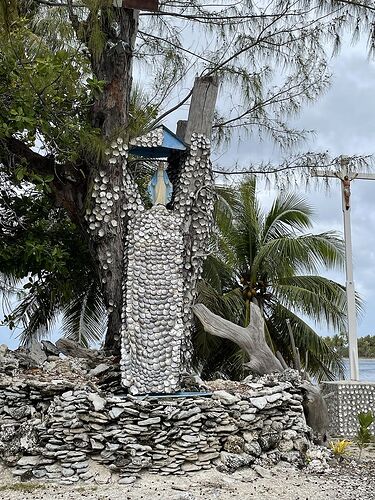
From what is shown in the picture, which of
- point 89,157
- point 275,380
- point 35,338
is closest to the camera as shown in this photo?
point 275,380

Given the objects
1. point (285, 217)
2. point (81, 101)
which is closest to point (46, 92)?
point (81, 101)

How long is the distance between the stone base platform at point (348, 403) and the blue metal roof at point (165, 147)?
3.83m

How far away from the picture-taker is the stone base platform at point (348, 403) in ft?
28.8

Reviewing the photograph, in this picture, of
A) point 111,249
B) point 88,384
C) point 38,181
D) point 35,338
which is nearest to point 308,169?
point 111,249

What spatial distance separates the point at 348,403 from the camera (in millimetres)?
8836

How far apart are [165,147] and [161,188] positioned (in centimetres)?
45

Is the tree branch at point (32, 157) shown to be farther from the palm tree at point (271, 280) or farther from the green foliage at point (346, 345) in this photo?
the green foliage at point (346, 345)

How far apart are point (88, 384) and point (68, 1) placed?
401 centimetres

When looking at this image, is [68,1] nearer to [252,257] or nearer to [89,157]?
[89,157]

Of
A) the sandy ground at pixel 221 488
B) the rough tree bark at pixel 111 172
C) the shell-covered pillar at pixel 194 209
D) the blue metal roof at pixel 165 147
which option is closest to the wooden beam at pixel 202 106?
the shell-covered pillar at pixel 194 209

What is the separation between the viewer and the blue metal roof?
288 inches

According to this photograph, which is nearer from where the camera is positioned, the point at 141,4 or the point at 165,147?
the point at 165,147

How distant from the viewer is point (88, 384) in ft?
21.4

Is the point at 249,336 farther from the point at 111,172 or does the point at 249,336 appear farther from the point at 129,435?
the point at 111,172
